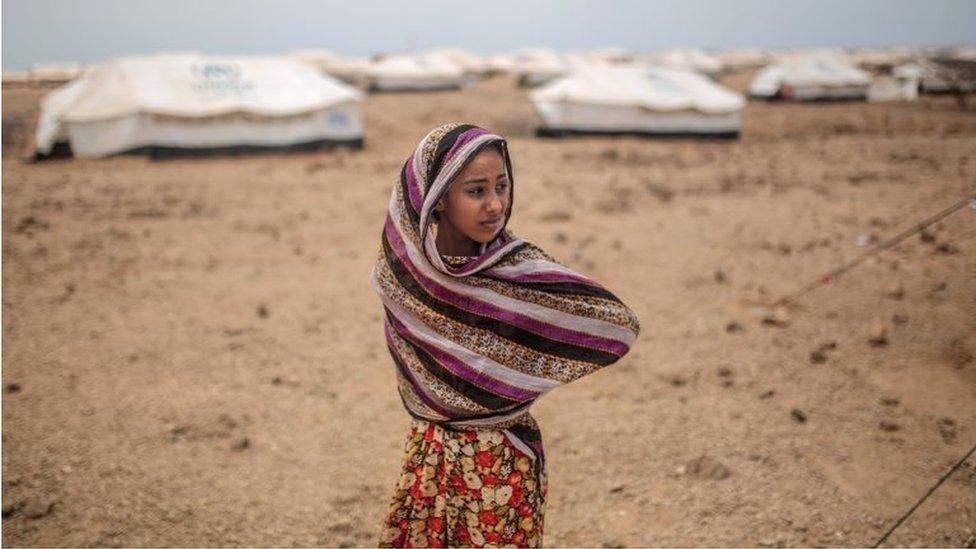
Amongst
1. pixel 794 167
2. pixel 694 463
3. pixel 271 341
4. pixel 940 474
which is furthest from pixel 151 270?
pixel 794 167

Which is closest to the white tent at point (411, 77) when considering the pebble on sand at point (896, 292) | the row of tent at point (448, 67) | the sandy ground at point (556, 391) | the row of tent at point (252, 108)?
the row of tent at point (448, 67)

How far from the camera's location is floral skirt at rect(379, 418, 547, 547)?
1.46m

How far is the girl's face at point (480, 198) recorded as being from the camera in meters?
1.32

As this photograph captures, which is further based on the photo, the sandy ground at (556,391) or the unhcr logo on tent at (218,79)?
the unhcr logo on tent at (218,79)

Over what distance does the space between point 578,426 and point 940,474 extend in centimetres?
159

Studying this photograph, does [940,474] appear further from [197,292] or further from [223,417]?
[197,292]

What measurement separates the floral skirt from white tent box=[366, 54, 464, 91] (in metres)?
26.8

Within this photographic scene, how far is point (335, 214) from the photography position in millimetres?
7180

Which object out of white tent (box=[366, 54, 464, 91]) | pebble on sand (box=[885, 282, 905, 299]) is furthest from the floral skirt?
white tent (box=[366, 54, 464, 91])

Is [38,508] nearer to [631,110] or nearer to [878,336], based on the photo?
[878,336]

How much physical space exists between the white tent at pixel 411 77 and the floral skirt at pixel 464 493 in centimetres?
2681

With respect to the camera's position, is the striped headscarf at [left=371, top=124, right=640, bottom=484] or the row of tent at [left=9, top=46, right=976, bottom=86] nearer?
the striped headscarf at [left=371, top=124, right=640, bottom=484]

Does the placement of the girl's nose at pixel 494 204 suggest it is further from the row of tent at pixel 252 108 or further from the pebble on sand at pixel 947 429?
the row of tent at pixel 252 108

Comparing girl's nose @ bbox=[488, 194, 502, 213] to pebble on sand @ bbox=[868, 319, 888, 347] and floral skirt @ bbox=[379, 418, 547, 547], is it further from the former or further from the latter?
pebble on sand @ bbox=[868, 319, 888, 347]
